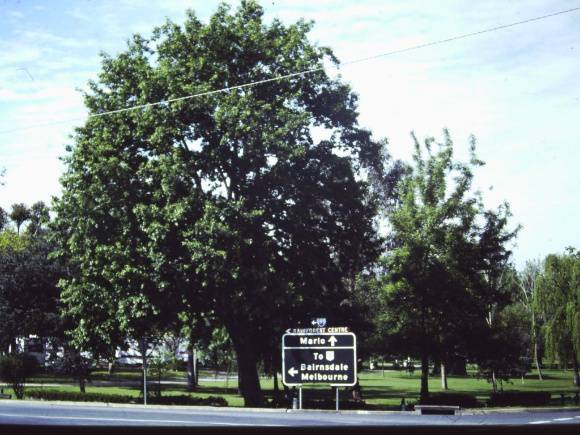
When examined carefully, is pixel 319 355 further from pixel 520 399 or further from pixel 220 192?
pixel 520 399

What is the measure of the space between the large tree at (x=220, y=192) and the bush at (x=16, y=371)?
4.43m

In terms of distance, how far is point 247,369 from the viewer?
92.0 feet

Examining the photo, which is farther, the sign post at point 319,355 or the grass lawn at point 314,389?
the grass lawn at point 314,389

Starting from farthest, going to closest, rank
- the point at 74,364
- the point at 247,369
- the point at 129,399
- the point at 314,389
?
the point at 314,389 → the point at 74,364 → the point at 129,399 → the point at 247,369

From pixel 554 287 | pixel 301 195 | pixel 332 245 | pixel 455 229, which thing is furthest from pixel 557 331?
pixel 301 195

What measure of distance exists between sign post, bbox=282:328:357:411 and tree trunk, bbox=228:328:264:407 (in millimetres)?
3791

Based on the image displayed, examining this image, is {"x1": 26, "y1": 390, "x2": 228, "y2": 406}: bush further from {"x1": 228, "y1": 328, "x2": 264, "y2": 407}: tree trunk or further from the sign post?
the sign post

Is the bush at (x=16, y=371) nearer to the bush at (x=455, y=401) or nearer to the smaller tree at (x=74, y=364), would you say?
the smaller tree at (x=74, y=364)

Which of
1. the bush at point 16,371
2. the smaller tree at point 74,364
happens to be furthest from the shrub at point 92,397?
the smaller tree at point 74,364

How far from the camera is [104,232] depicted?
26953 mm

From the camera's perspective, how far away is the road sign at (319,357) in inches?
938

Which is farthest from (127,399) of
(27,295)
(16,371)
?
(27,295)

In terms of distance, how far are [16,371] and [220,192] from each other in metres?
13.2
